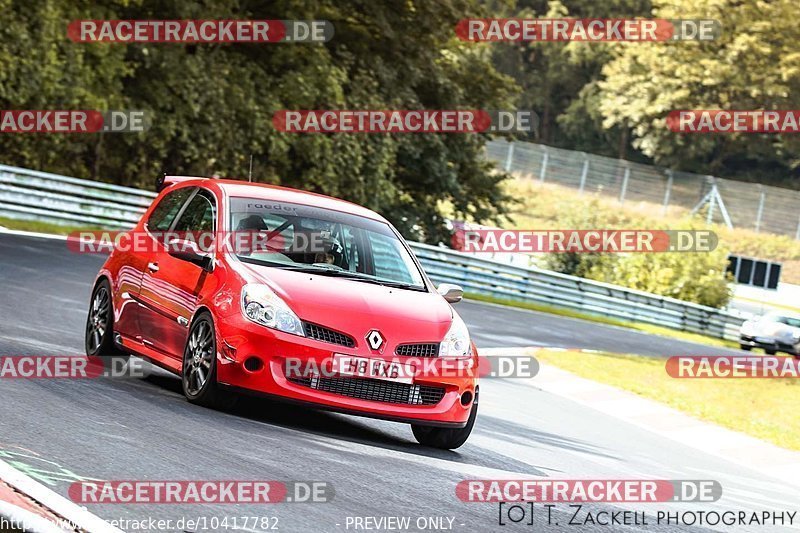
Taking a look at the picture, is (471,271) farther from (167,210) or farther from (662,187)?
(662,187)

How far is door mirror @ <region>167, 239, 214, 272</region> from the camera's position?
30.8 ft

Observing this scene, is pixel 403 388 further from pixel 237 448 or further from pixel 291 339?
pixel 237 448

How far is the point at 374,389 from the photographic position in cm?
873

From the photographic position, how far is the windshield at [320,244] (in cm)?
945

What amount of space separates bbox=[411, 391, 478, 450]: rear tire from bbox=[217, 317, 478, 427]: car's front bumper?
61 cm

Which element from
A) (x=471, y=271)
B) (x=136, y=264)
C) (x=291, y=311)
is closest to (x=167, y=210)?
(x=136, y=264)

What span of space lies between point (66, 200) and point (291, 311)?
19564mm

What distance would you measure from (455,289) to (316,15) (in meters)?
26.1

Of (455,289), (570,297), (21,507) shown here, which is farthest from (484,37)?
(21,507)

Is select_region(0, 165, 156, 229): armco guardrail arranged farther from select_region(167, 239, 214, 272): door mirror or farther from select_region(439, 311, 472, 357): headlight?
select_region(439, 311, 472, 357): headlight

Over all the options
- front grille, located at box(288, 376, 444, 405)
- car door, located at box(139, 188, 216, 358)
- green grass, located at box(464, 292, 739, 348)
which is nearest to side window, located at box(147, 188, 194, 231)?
car door, located at box(139, 188, 216, 358)

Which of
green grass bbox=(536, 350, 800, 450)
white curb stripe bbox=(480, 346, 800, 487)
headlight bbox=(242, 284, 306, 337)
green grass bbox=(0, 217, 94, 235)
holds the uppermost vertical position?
headlight bbox=(242, 284, 306, 337)

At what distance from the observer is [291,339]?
28.1 feet

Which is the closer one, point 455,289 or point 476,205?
point 455,289
